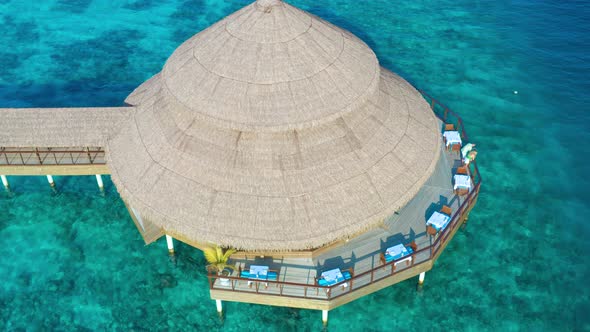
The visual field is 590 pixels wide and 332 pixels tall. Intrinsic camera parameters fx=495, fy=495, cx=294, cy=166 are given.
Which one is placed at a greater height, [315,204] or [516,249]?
[315,204]

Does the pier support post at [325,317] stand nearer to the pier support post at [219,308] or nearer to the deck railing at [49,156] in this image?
the pier support post at [219,308]

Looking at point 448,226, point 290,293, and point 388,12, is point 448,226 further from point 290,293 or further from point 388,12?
point 388,12

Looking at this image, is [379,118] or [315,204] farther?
[379,118]

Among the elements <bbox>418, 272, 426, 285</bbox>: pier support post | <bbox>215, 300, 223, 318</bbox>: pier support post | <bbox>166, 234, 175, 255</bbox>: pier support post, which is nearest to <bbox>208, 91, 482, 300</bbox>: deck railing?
<bbox>215, 300, 223, 318</bbox>: pier support post

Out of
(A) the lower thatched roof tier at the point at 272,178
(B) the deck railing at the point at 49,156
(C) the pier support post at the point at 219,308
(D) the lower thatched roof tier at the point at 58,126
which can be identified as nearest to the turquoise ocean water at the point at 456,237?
(C) the pier support post at the point at 219,308

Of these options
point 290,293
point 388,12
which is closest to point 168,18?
point 388,12

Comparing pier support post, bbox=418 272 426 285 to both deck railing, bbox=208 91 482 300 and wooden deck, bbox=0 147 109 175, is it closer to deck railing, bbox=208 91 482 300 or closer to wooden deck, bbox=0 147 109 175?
deck railing, bbox=208 91 482 300
